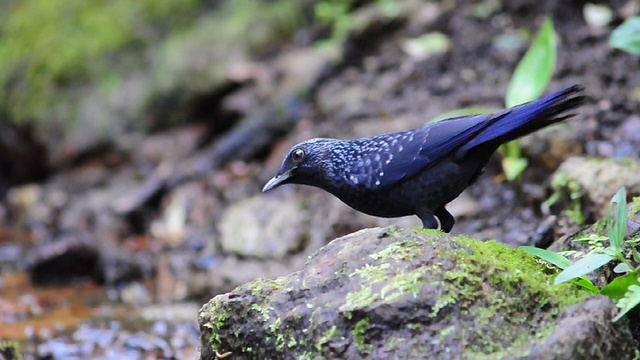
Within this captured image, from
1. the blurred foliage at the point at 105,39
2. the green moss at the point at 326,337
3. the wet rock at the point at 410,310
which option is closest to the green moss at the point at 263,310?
the wet rock at the point at 410,310

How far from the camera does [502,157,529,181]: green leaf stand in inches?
237

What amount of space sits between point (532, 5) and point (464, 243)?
653cm

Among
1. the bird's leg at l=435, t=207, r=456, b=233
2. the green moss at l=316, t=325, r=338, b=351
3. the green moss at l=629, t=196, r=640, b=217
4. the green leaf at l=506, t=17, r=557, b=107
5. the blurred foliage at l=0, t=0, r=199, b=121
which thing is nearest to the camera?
the green moss at l=316, t=325, r=338, b=351

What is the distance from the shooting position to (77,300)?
23.8 ft

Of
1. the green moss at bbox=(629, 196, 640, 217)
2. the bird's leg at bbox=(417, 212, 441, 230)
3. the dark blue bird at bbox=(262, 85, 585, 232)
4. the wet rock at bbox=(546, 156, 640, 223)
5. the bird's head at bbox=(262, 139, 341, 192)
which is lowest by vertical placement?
the wet rock at bbox=(546, 156, 640, 223)

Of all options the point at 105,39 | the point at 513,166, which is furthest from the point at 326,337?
the point at 105,39

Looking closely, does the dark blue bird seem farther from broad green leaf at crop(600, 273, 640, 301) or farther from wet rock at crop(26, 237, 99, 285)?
wet rock at crop(26, 237, 99, 285)

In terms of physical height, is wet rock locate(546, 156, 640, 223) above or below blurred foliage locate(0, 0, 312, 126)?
below

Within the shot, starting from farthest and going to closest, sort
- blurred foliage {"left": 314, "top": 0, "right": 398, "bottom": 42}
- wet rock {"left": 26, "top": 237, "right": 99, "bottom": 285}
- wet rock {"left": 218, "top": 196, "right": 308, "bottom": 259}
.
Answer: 1. blurred foliage {"left": 314, "top": 0, "right": 398, "bottom": 42}
2. wet rock {"left": 26, "top": 237, "right": 99, "bottom": 285}
3. wet rock {"left": 218, "top": 196, "right": 308, "bottom": 259}

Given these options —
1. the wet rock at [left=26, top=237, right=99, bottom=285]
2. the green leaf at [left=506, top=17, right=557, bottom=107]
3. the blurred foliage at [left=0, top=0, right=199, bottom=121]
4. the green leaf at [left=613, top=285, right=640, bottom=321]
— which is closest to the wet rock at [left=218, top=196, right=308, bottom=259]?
the wet rock at [left=26, top=237, right=99, bottom=285]

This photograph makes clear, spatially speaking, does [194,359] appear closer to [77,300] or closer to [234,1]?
[77,300]

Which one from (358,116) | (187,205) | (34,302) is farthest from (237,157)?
(34,302)

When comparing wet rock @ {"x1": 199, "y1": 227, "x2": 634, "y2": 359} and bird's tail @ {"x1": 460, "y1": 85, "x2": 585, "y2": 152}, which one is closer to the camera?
wet rock @ {"x1": 199, "y1": 227, "x2": 634, "y2": 359}

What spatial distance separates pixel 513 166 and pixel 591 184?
116 cm
